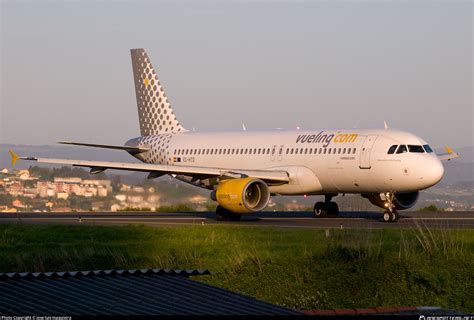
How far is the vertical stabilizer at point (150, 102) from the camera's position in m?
54.3

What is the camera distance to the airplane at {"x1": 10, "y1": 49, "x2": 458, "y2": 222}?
41000 mm

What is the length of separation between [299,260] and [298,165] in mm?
18156

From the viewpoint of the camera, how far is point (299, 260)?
26625mm

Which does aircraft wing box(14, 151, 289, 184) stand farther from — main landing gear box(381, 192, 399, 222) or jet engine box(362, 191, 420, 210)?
main landing gear box(381, 192, 399, 222)

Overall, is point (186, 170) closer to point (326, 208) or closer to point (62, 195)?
point (326, 208)

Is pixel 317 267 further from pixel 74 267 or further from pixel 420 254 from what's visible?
pixel 74 267

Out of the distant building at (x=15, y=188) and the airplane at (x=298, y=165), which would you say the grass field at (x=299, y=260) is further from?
the distant building at (x=15, y=188)

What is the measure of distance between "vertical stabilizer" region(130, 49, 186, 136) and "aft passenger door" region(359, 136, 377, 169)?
13768 mm

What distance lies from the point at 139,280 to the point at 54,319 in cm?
357

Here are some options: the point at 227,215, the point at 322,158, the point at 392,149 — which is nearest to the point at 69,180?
the point at 227,215

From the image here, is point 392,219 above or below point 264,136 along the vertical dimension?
below

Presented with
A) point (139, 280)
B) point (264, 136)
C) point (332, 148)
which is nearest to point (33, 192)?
point (264, 136)

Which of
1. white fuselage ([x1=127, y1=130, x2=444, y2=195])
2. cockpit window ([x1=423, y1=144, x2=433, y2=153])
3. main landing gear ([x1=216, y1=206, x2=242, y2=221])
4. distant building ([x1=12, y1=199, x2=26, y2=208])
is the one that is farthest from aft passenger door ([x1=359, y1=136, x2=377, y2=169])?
distant building ([x1=12, y1=199, x2=26, y2=208])

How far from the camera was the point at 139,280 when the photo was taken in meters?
14.5
